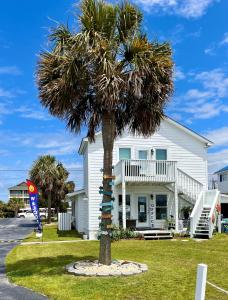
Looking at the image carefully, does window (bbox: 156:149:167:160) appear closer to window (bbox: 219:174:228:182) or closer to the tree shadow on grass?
the tree shadow on grass

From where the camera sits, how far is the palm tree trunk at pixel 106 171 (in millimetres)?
12906

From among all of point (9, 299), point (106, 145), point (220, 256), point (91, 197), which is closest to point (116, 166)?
point (91, 197)

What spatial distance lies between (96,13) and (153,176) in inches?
584

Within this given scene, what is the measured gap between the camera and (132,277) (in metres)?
11.5

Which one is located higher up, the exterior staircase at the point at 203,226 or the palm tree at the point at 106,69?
the palm tree at the point at 106,69

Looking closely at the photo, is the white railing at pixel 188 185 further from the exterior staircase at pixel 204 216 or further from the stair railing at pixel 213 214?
the stair railing at pixel 213 214

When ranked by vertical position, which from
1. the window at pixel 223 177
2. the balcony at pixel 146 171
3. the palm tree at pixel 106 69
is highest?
the palm tree at pixel 106 69

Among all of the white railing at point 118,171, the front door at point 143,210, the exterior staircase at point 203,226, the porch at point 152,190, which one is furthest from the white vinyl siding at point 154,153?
the exterior staircase at point 203,226

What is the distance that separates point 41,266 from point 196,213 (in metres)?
12.3

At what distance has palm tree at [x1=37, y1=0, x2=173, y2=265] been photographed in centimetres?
1240

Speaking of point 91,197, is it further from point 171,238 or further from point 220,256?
point 220,256

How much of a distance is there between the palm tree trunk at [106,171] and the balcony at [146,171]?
1193 cm

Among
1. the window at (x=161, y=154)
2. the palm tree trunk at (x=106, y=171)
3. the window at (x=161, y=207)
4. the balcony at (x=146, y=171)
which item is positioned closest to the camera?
the palm tree trunk at (x=106, y=171)

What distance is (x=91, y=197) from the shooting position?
1065 inches
